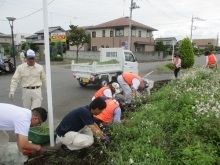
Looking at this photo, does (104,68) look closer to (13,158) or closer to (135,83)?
(135,83)

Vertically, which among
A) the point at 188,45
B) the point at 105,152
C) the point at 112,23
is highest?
the point at 112,23

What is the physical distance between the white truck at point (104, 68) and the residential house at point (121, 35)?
27.5 meters

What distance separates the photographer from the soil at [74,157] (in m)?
3.68

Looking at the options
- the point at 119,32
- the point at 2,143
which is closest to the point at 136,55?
the point at 119,32

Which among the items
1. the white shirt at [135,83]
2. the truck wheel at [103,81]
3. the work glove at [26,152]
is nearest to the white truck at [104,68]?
the truck wheel at [103,81]

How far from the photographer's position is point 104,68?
37.9ft

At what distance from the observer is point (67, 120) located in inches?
161

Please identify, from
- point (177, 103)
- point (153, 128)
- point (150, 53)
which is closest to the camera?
point (153, 128)

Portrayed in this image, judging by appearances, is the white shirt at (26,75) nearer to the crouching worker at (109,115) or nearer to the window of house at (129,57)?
the crouching worker at (109,115)

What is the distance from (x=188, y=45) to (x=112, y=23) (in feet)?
73.4

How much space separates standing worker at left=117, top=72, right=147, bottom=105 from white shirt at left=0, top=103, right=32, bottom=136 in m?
4.34

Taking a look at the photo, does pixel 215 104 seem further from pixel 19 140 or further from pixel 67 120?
pixel 19 140

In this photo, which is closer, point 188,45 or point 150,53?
point 188,45

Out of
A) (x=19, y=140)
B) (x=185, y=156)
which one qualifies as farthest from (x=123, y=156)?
(x=19, y=140)
